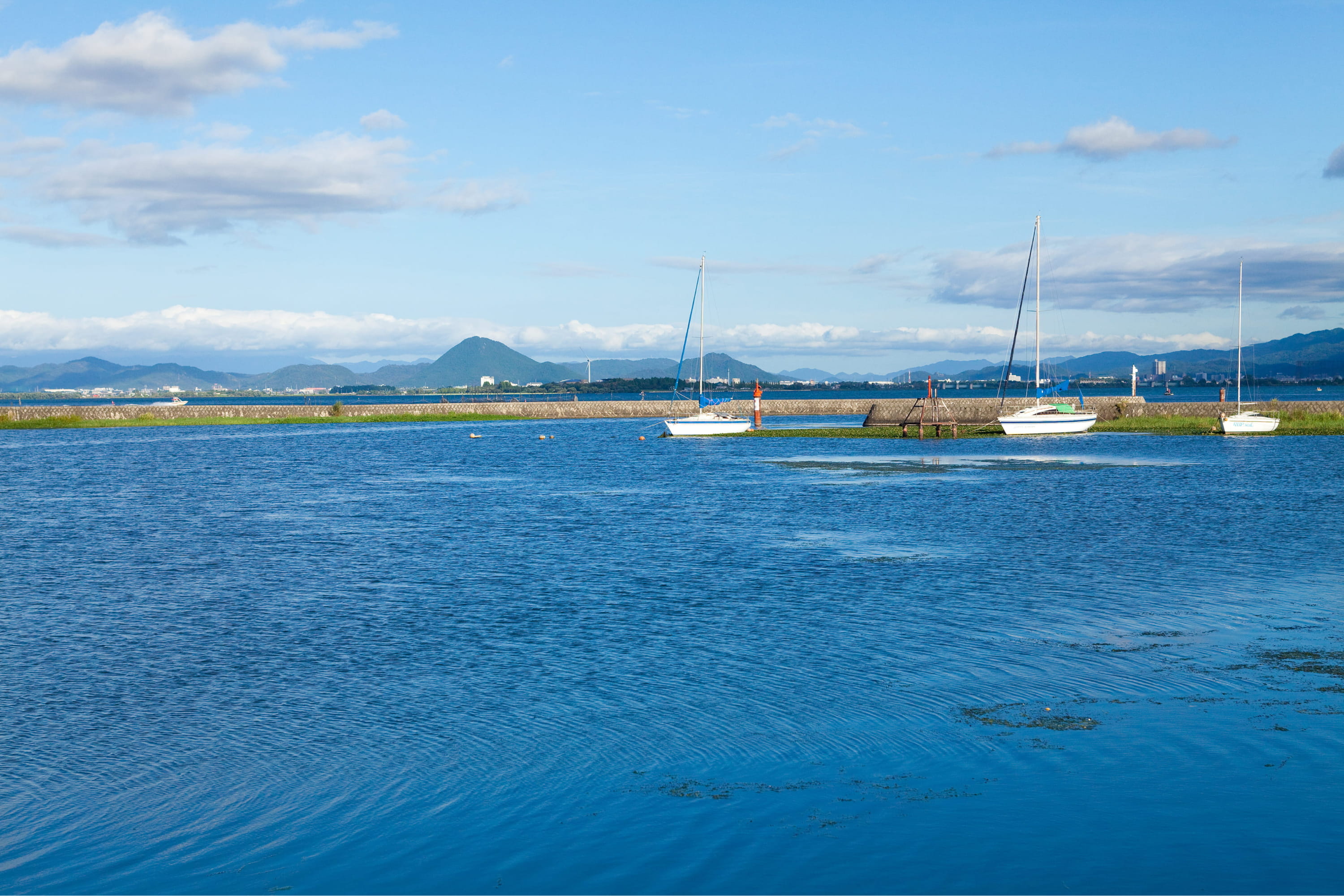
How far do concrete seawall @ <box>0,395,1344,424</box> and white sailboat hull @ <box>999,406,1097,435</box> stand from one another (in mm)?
15972

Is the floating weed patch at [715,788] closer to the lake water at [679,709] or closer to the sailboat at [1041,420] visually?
the lake water at [679,709]

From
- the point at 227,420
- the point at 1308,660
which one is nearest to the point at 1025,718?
the point at 1308,660

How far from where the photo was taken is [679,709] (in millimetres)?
13359

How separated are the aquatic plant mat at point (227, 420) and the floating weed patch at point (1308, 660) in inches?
4850

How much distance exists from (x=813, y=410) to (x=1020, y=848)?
134 m

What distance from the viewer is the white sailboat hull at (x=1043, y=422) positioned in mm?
80188

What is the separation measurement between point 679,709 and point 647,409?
138204 mm

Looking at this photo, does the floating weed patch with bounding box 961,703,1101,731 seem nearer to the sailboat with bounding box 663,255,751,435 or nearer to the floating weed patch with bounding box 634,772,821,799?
the floating weed patch with bounding box 634,772,821,799

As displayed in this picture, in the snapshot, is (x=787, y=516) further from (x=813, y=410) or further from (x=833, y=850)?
(x=813, y=410)

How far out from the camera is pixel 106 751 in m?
11.8

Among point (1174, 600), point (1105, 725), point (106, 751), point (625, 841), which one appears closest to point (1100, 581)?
point (1174, 600)

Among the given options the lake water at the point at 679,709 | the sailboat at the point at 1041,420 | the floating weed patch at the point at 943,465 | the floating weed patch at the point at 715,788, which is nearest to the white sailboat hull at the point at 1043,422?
the sailboat at the point at 1041,420

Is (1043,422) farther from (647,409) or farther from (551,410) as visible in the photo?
(551,410)

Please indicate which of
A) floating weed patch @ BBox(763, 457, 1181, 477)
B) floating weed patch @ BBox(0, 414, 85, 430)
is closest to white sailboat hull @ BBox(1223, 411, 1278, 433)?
floating weed patch @ BBox(763, 457, 1181, 477)
